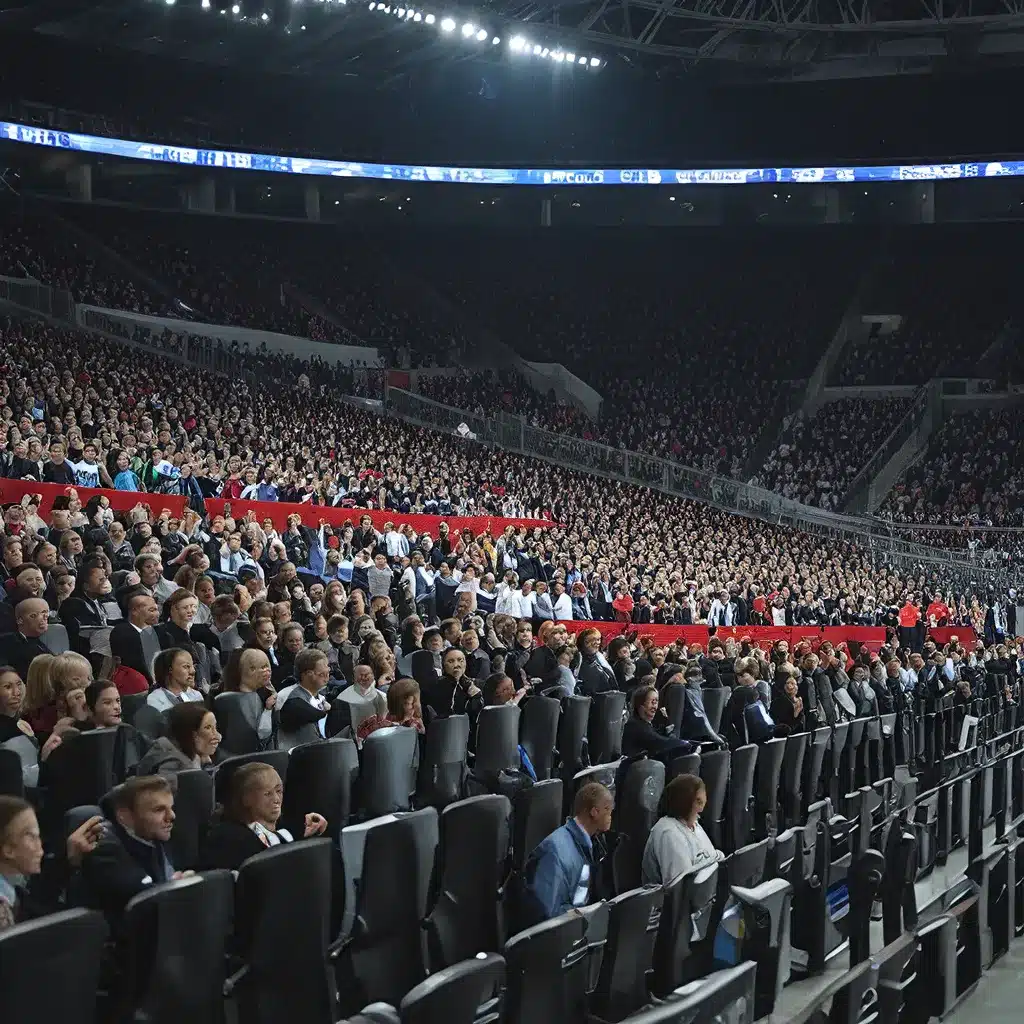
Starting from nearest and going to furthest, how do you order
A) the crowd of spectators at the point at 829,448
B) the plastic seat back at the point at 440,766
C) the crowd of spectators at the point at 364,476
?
the plastic seat back at the point at 440,766, the crowd of spectators at the point at 364,476, the crowd of spectators at the point at 829,448

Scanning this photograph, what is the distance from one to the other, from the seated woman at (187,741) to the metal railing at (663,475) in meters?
25.3

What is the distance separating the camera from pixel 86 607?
29.9ft

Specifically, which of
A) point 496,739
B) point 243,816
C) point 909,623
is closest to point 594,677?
point 496,739

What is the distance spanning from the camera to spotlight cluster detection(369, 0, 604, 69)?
31.8m

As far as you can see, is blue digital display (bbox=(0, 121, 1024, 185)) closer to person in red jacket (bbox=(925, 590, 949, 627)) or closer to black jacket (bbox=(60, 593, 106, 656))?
person in red jacket (bbox=(925, 590, 949, 627))

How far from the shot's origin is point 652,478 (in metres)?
32.5

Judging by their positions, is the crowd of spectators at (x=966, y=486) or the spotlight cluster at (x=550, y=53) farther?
the spotlight cluster at (x=550, y=53)

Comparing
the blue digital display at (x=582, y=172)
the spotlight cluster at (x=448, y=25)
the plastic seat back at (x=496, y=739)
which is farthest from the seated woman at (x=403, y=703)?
the blue digital display at (x=582, y=172)

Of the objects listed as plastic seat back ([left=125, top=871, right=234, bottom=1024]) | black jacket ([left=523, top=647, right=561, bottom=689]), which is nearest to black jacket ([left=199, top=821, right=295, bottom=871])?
plastic seat back ([left=125, top=871, right=234, bottom=1024])

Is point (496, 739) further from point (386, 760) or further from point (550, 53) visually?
point (550, 53)

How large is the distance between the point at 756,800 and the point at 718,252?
3513 cm

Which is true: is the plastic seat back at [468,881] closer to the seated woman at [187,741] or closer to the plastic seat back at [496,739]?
the seated woman at [187,741]

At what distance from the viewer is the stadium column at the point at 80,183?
36812mm

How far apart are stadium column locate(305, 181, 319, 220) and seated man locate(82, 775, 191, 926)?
3787cm
